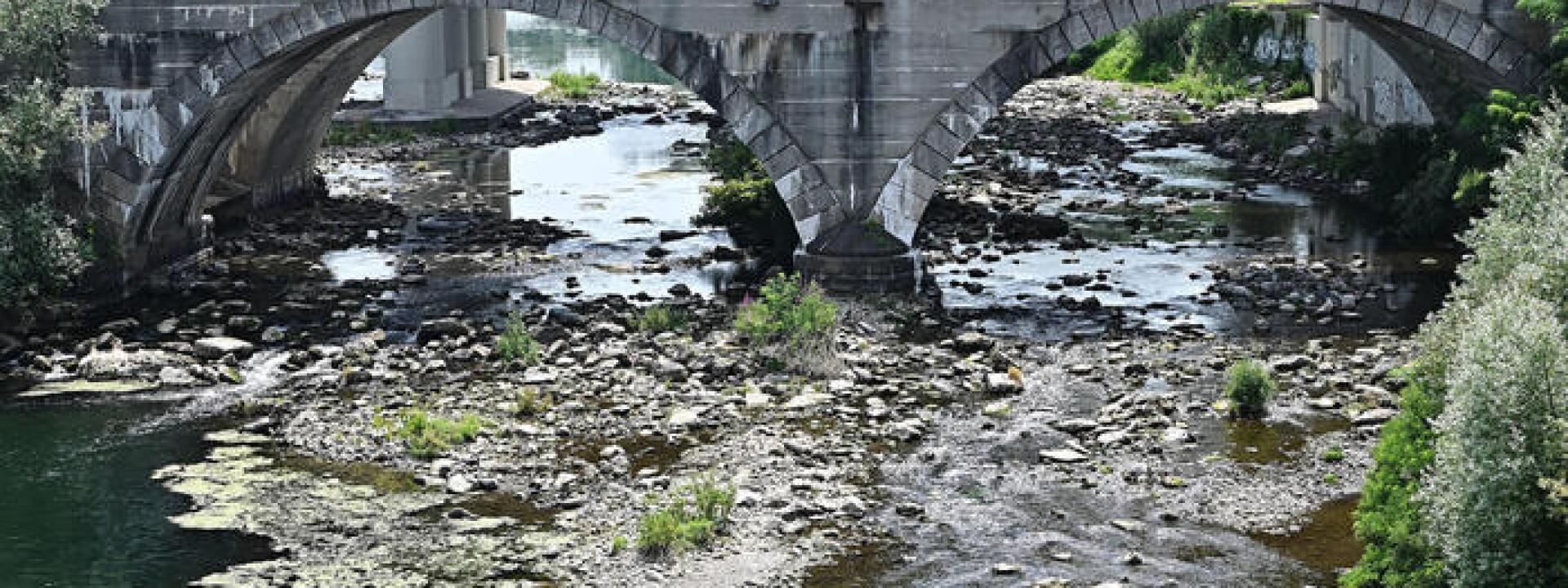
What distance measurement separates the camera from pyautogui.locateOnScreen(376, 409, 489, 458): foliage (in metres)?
22.7

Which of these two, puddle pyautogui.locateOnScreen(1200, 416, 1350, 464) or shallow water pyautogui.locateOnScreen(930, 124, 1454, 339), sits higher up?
shallow water pyautogui.locateOnScreen(930, 124, 1454, 339)

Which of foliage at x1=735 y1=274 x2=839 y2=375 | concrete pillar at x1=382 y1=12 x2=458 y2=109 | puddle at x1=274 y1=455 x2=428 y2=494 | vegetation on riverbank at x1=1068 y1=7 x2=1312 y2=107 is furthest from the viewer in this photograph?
concrete pillar at x1=382 y1=12 x2=458 y2=109

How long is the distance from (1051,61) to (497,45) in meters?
34.0

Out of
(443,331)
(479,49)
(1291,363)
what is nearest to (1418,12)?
(1291,363)

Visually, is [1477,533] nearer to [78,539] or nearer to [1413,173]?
[78,539]

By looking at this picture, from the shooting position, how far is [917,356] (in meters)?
26.6

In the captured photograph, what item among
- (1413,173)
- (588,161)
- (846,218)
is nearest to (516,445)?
(846,218)

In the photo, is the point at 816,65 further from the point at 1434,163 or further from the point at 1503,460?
the point at 1503,460

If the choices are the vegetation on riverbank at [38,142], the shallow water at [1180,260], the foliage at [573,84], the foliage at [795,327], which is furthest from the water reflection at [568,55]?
the foliage at [795,327]

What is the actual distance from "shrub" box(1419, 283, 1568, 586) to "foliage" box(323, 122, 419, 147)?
3731 cm

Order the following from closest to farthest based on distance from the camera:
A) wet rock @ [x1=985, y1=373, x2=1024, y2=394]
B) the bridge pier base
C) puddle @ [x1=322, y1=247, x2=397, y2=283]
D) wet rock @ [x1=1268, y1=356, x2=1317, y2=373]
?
wet rock @ [x1=985, y1=373, x2=1024, y2=394], wet rock @ [x1=1268, y1=356, x2=1317, y2=373], the bridge pier base, puddle @ [x1=322, y1=247, x2=397, y2=283]

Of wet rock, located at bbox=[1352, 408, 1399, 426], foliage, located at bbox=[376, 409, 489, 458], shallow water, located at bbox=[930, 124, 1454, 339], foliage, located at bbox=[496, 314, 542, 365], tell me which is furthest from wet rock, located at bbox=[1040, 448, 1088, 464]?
foliage, located at bbox=[496, 314, 542, 365]

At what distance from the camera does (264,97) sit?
3431 centimetres

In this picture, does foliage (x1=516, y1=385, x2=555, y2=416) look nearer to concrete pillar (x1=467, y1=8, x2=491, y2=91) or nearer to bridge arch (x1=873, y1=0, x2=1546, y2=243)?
bridge arch (x1=873, y1=0, x2=1546, y2=243)
